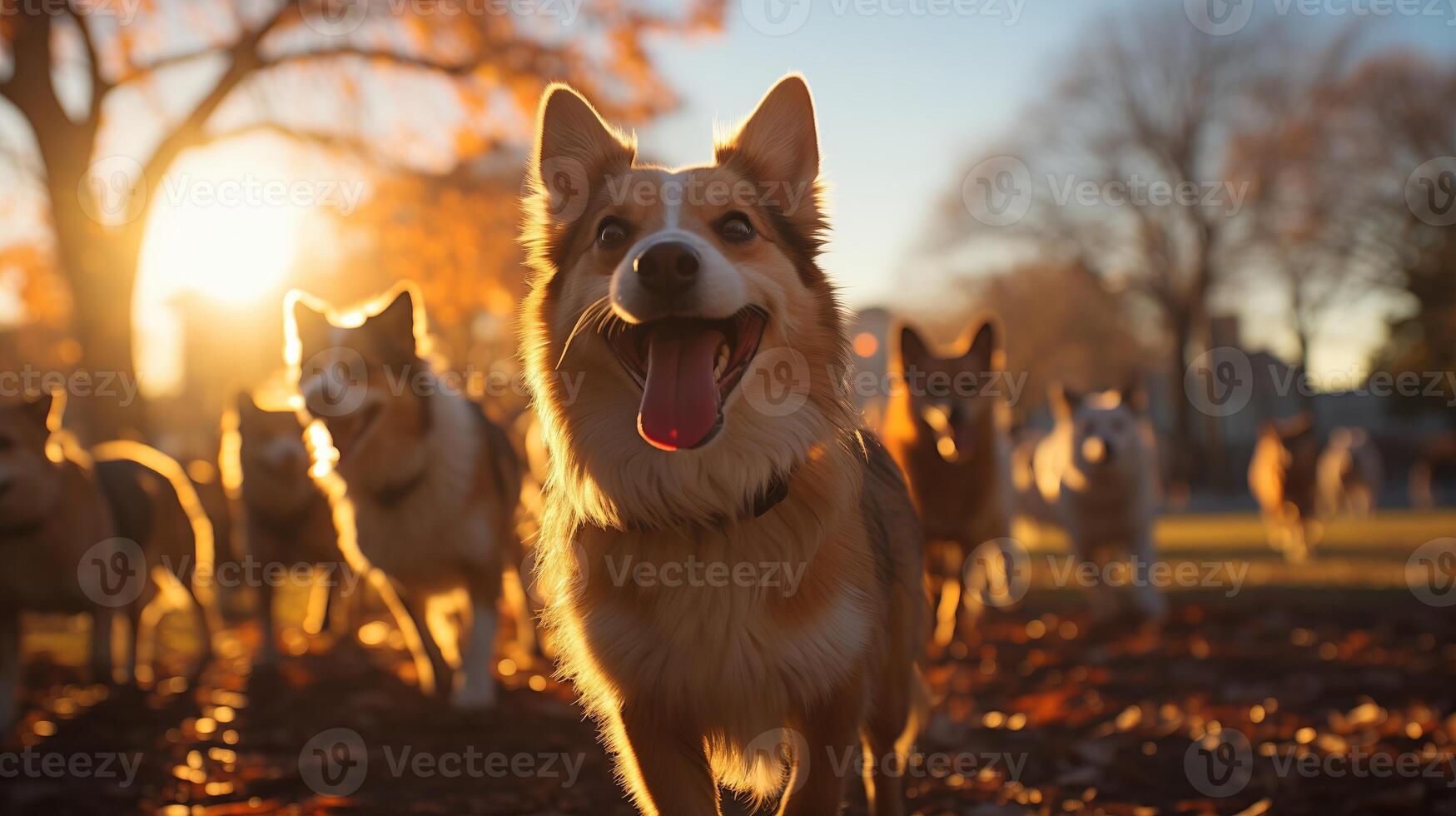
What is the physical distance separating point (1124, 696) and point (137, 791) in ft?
17.1

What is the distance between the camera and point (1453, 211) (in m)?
27.7

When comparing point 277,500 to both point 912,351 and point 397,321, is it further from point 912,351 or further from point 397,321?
point 912,351

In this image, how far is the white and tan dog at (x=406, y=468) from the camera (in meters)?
5.54

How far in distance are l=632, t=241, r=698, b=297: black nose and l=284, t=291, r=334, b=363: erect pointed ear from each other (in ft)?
11.3

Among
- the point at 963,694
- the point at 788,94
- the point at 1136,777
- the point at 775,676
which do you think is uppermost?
the point at 788,94

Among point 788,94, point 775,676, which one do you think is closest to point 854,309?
point 788,94

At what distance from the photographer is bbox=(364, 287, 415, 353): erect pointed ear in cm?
566

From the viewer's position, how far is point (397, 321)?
568 cm

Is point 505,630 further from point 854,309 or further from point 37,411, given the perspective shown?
point 854,309
